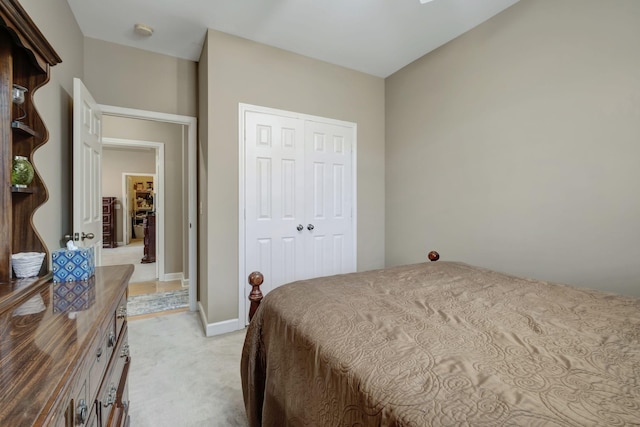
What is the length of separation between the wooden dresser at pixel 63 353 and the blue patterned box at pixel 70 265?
0.04 m

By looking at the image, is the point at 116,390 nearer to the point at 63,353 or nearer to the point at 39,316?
the point at 39,316

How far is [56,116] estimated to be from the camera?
193cm

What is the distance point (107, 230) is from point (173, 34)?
273 inches

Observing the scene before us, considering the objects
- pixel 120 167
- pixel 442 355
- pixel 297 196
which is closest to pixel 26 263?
pixel 442 355

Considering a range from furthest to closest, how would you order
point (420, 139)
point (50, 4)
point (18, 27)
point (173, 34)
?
1. point (420, 139)
2. point (173, 34)
3. point (50, 4)
4. point (18, 27)

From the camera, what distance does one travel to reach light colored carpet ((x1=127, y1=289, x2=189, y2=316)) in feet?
10.5

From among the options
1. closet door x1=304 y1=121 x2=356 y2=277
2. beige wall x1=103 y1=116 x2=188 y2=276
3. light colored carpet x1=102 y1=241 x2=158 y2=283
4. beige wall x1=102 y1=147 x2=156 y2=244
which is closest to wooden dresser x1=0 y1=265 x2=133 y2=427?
closet door x1=304 y1=121 x2=356 y2=277

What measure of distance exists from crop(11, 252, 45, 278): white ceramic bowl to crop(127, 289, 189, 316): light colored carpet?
7.03 ft

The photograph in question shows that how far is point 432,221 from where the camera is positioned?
2971 mm

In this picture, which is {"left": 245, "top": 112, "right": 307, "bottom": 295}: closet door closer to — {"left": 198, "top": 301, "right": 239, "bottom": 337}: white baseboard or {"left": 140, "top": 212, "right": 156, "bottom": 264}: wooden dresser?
{"left": 198, "top": 301, "right": 239, "bottom": 337}: white baseboard

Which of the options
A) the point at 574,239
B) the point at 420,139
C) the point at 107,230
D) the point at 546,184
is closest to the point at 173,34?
the point at 420,139

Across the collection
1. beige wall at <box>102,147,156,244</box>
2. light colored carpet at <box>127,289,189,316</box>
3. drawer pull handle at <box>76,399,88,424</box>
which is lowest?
light colored carpet at <box>127,289,189,316</box>

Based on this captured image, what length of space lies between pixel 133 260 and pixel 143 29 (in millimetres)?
4970

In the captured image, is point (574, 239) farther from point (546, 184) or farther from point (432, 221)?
point (432, 221)
